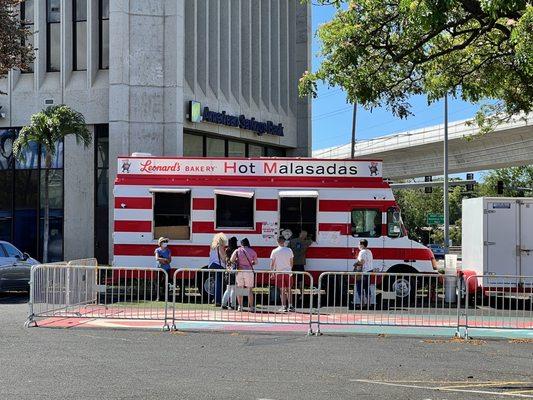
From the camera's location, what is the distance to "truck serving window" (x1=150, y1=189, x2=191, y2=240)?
18.5 meters

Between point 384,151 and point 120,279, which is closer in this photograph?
point 120,279

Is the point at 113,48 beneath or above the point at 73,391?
above

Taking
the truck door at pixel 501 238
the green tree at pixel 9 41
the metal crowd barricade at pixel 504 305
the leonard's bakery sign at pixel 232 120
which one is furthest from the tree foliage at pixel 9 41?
the metal crowd barricade at pixel 504 305

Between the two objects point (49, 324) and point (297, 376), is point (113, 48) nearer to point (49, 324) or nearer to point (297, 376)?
point (49, 324)

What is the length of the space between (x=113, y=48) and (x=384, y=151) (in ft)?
95.0

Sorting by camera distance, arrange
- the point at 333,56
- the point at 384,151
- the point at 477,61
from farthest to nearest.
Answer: the point at 384,151
the point at 477,61
the point at 333,56

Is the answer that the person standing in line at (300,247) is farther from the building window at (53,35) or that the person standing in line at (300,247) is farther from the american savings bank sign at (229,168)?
the building window at (53,35)

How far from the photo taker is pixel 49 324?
13.3 metres

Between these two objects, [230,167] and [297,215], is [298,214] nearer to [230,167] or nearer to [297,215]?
[297,215]

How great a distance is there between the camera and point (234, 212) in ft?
60.5

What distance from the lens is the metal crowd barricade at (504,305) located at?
13477 millimetres

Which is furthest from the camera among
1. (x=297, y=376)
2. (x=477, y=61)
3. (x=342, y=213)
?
(x=342, y=213)

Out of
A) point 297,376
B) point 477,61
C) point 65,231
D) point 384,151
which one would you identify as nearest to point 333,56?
point 477,61

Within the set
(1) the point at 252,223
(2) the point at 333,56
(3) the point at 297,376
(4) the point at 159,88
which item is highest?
(4) the point at 159,88
